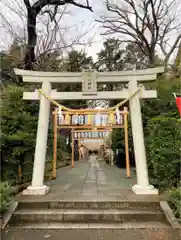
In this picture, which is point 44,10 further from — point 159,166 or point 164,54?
point 164,54

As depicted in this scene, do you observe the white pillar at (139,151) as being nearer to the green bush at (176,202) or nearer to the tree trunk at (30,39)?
the green bush at (176,202)

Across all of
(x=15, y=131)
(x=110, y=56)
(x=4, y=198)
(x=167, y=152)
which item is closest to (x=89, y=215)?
(x=4, y=198)

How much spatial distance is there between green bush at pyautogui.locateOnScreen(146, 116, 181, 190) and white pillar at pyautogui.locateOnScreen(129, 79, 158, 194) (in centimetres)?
35

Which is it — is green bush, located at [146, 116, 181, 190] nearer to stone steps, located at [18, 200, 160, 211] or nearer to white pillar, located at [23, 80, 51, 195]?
stone steps, located at [18, 200, 160, 211]

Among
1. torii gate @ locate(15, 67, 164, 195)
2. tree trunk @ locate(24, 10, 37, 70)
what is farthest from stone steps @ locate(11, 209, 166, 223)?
tree trunk @ locate(24, 10, 37, 70)

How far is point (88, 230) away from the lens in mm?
3510

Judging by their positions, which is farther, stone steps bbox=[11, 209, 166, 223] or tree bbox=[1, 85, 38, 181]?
tree bbox=[1, 85, 38, 181]

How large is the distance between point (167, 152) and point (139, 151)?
658 millimetres

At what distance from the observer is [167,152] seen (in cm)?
479

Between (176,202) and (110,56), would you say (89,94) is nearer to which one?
(176,202)

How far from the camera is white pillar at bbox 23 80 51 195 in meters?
4.88

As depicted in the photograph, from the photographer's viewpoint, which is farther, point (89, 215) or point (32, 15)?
point (32, 15)

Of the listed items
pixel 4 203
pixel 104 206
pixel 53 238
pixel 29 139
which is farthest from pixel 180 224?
pixel 29 139

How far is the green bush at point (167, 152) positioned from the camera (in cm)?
480
